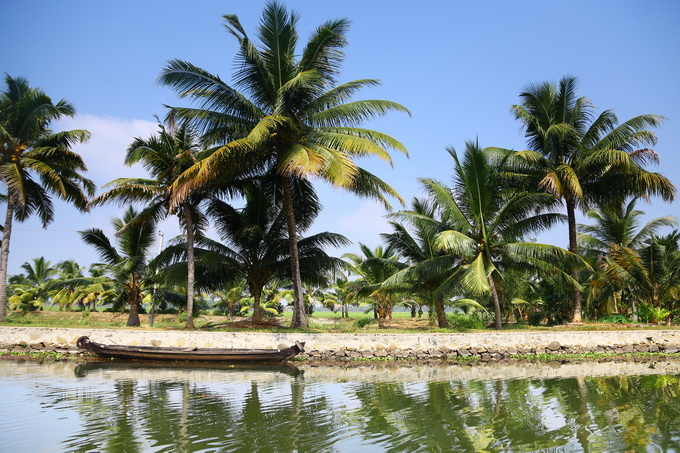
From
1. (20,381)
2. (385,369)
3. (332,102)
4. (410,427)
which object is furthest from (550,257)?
(20,381)

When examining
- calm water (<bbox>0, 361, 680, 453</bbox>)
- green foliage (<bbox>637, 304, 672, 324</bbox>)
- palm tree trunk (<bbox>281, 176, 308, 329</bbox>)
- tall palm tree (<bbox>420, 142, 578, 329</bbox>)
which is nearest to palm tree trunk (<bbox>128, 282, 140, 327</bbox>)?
palm tree trunk (<bbox>281, 176, 308, 329</bbox>)

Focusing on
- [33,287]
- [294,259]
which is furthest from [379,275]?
[33,287]

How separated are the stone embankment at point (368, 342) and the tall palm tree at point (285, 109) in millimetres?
2419

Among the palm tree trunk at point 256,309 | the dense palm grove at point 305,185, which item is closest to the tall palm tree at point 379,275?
the dense palm grove at point 305,185

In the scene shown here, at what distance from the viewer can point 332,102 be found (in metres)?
18.2

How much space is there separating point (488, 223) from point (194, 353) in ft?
41.2

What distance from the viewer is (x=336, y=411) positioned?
27.2 ft

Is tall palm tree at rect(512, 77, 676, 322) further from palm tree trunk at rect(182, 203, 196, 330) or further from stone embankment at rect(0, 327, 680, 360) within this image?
palm tree trunk at rect(182, 203, 196, 330)

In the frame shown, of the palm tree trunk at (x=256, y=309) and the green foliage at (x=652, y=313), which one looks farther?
the green foliage at (x=652, y=313)

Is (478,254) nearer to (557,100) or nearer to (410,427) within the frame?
(557,100)

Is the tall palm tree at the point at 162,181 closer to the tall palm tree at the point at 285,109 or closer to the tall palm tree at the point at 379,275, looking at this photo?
the tall palm tree at the point at 285,109

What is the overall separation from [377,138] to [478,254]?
6216 mm

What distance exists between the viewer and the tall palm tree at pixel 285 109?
54.3 ft

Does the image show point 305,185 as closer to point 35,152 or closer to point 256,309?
point 256,309
